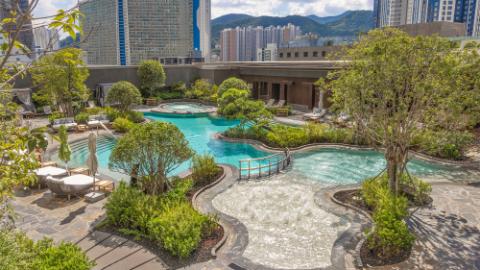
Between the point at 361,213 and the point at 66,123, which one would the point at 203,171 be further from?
the point at 66,123

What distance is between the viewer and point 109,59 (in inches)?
5748

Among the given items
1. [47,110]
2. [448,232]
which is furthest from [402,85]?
[47,110]

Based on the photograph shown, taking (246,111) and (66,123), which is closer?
(246,111)

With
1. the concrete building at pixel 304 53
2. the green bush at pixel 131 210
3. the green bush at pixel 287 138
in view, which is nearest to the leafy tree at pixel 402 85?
the green bush at pixel 131 210

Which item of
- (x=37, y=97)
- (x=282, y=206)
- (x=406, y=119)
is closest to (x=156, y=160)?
(x=282, y=206)

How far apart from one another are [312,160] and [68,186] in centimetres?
966

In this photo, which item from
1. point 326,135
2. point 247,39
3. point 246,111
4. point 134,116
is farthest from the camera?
point 247,39

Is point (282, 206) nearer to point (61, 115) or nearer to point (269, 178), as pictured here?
point (269, 178)

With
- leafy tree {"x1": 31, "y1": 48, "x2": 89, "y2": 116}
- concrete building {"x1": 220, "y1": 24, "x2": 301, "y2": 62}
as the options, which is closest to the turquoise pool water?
leafy tree {"x1": 31, "y1": 48, "x2": 89, "y2": 116}

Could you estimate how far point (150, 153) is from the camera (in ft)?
32.5

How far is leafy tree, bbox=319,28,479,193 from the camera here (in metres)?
9.08

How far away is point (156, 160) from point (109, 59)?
148691mm

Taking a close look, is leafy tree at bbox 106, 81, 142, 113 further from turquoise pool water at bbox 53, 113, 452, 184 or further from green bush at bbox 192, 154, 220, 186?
green bush at bbox 192, 154, 220, 186

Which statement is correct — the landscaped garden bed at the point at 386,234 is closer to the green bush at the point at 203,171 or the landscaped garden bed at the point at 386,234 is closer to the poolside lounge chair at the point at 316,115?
Result: the green bush at the point at 203,171
